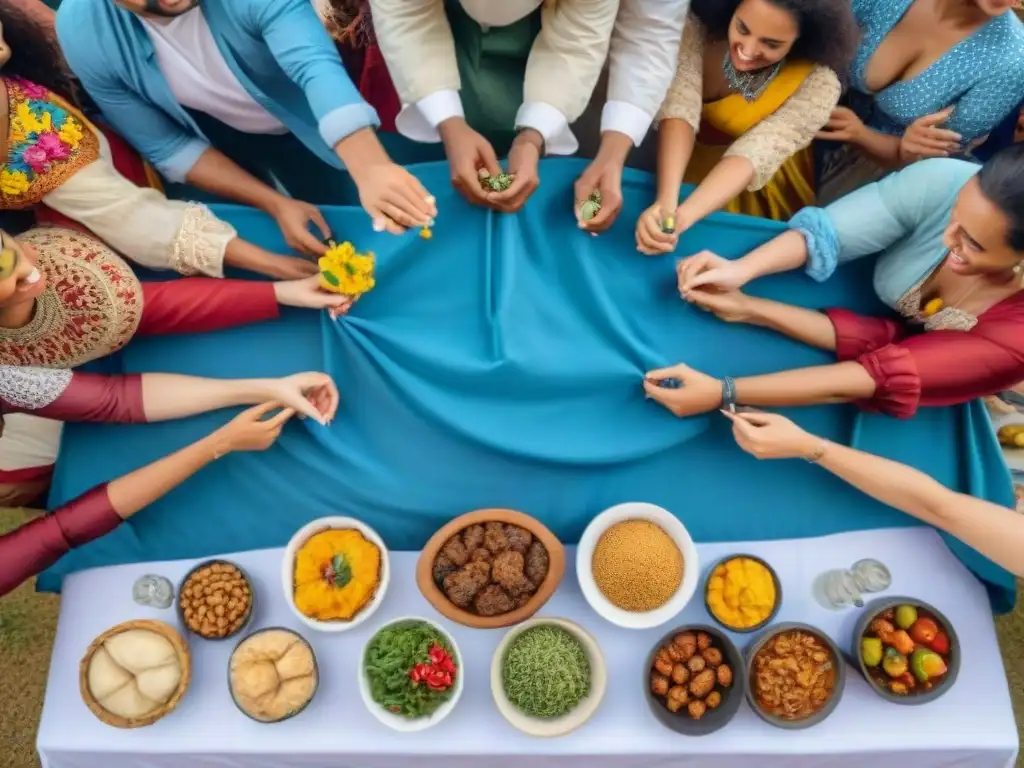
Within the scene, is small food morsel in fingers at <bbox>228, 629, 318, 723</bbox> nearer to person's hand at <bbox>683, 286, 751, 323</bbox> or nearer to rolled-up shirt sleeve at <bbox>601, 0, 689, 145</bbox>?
person's hand at <bbox>683, 286, 751, 323</bbox>

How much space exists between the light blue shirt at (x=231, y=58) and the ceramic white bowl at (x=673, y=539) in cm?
81

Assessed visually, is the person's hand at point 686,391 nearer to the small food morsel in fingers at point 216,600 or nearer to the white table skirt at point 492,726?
the white table skirt at point 492,726

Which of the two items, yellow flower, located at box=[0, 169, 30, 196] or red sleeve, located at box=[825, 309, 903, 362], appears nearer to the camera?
yellow flower, located at box=[0, 169, 30, 196]

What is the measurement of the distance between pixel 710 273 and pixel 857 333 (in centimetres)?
31

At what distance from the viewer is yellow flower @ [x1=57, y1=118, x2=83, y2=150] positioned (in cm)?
120

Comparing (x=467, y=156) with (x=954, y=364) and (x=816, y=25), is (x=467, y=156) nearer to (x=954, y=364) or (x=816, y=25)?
(x=816, y=25)

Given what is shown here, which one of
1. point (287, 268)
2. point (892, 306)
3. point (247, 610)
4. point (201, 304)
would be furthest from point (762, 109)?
point (247, 610)

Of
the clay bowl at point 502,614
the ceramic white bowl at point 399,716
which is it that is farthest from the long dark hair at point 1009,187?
the ceramic white bowl at point 399,716

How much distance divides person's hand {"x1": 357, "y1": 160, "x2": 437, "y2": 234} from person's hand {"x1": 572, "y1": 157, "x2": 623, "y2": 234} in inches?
11.9

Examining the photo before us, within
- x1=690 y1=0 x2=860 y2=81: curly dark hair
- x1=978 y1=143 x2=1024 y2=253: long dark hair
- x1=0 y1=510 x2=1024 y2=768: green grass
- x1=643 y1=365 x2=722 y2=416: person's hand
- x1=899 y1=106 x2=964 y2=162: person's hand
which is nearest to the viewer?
x1=978 y1=143 x2=1024 y2=253: long dark hair

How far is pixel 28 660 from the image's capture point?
1851 mm

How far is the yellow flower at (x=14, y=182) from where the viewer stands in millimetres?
1167

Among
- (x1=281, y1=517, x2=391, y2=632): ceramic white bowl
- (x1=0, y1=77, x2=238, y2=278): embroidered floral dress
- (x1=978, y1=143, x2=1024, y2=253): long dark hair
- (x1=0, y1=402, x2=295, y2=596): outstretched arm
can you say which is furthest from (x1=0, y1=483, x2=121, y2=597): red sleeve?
(x1=978, y1=143, x2=1024, y2=253): long dark hair

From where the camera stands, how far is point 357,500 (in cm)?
132
